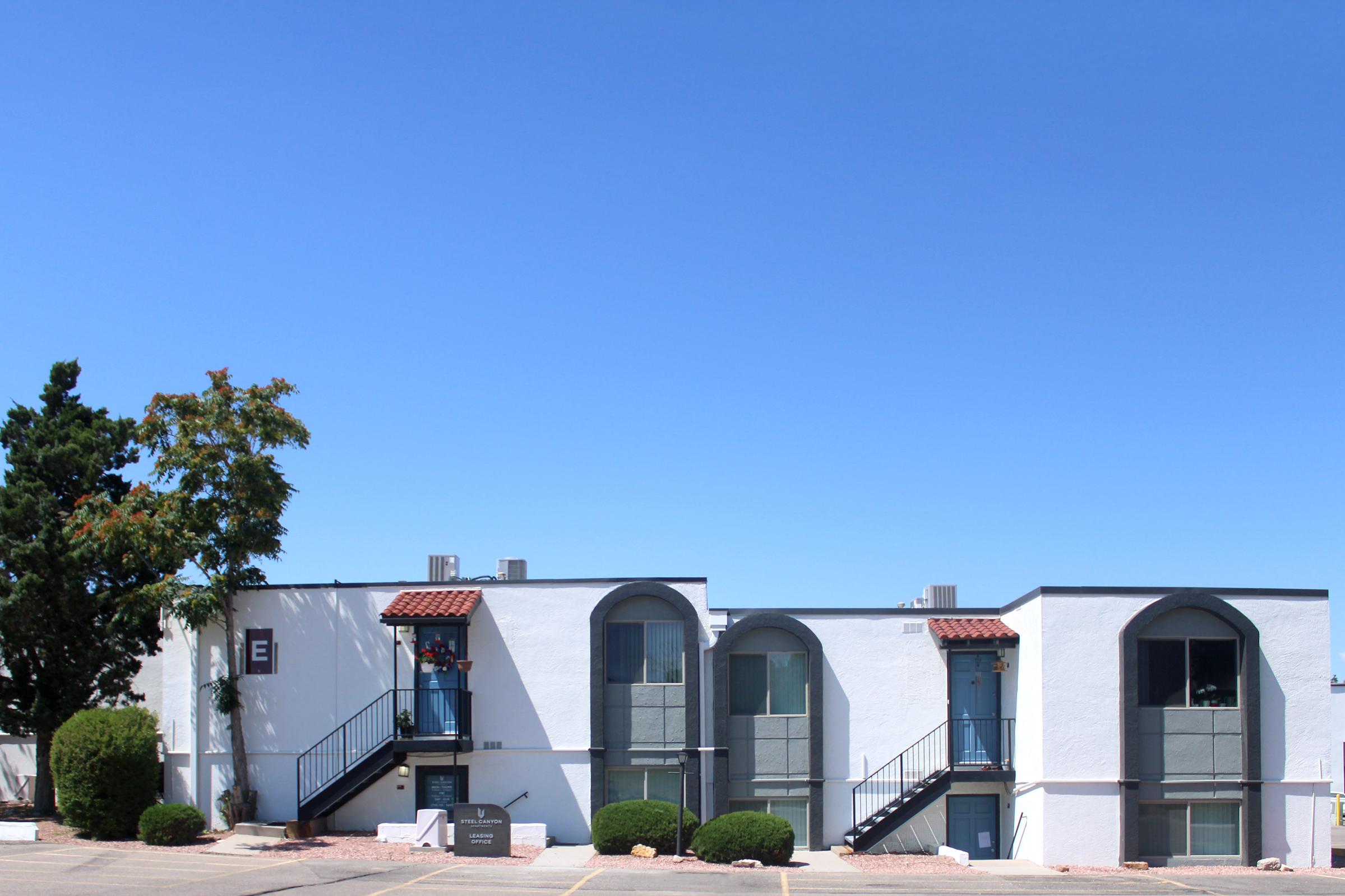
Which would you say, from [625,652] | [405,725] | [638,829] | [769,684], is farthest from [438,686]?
[769,684]

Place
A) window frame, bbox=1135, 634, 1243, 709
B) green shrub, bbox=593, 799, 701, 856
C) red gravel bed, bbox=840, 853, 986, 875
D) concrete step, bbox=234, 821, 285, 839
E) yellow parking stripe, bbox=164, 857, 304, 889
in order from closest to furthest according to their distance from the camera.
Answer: yellow parking stripe, bbox=164, 857, 304, 889 → red gravel bed, bbox=840, 853, 986, 875 → green shrub, bbox=593, 799, 701, 856 → concrete step, bbox=234, 821, 285, 839 → window frame, bbox=1135, 634, 1243, 709

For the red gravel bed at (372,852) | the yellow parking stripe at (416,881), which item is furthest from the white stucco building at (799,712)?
the yellow parking stripe at (416,881)

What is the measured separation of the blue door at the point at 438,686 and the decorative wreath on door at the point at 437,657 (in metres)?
0.01

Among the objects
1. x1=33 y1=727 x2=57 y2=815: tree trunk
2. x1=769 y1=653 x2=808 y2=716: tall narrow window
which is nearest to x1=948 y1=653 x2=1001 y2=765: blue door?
x1=769 y1=653 x2=808 y2=716: tall narrow window

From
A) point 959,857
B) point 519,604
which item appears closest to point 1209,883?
point 959,857

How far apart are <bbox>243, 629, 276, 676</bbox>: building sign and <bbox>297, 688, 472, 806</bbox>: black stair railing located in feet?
7.35

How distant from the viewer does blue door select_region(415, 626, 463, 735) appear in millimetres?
28234

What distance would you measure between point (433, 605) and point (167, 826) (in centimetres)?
713

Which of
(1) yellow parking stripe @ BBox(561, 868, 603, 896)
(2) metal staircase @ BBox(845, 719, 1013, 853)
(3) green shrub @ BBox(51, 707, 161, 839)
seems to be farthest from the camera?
(2) metal staircase @ BBox(845, 719, 1013, 853)

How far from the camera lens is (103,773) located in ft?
86.5

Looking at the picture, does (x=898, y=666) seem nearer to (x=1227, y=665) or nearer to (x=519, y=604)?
(x=1227, y=665)

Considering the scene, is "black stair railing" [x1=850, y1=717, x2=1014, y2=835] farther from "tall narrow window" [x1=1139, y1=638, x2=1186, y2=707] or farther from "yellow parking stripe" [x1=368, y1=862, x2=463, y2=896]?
"yellow parking stripe" [x1=368, y1=862, x2=463, y2=896]

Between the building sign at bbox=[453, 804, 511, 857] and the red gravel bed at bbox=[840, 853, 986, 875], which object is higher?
the building sign at bbox=[453, 804, 511, 857]

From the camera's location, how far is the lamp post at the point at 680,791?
84.9ft
